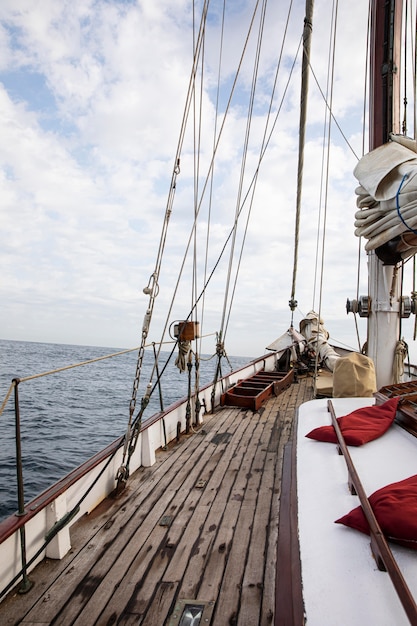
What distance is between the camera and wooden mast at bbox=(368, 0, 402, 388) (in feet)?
17.7

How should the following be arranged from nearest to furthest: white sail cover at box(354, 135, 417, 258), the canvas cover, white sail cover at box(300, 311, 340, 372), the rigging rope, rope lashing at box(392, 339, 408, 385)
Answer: white sail cover at box(354, 135, 417, 258)
the canvas cover
rope lashing at box(392, 339, 408, 385)
the rigging rope
white sail cover at box(300, 311, 340, 372)

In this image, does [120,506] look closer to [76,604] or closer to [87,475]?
[87,475]

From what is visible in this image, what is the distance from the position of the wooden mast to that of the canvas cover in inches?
31.7

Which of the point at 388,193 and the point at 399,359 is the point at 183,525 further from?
the point at 399,359

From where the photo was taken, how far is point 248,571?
2.19 metres

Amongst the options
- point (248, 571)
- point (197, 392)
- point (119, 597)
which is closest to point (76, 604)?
point (119, 597)

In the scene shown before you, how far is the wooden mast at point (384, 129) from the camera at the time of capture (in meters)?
5.39

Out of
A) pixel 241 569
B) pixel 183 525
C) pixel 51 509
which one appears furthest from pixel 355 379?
pixel 51 509

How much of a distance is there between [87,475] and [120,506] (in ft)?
1.32

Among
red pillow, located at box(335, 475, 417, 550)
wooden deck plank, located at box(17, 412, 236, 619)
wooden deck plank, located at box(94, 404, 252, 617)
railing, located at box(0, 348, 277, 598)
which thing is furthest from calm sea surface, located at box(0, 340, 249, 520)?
red pillow, located at box(335, 475, 417, 550)

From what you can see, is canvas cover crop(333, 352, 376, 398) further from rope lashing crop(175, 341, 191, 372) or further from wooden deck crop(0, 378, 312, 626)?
rope lashing crop(175, 341, 191, 372)

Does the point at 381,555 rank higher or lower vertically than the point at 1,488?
higher

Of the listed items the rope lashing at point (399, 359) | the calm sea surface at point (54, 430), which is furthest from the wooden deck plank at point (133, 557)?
the rope lashing at point (399, 359)

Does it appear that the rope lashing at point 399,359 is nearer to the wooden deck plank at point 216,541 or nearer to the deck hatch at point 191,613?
the wooden deck plank at point 216,541
